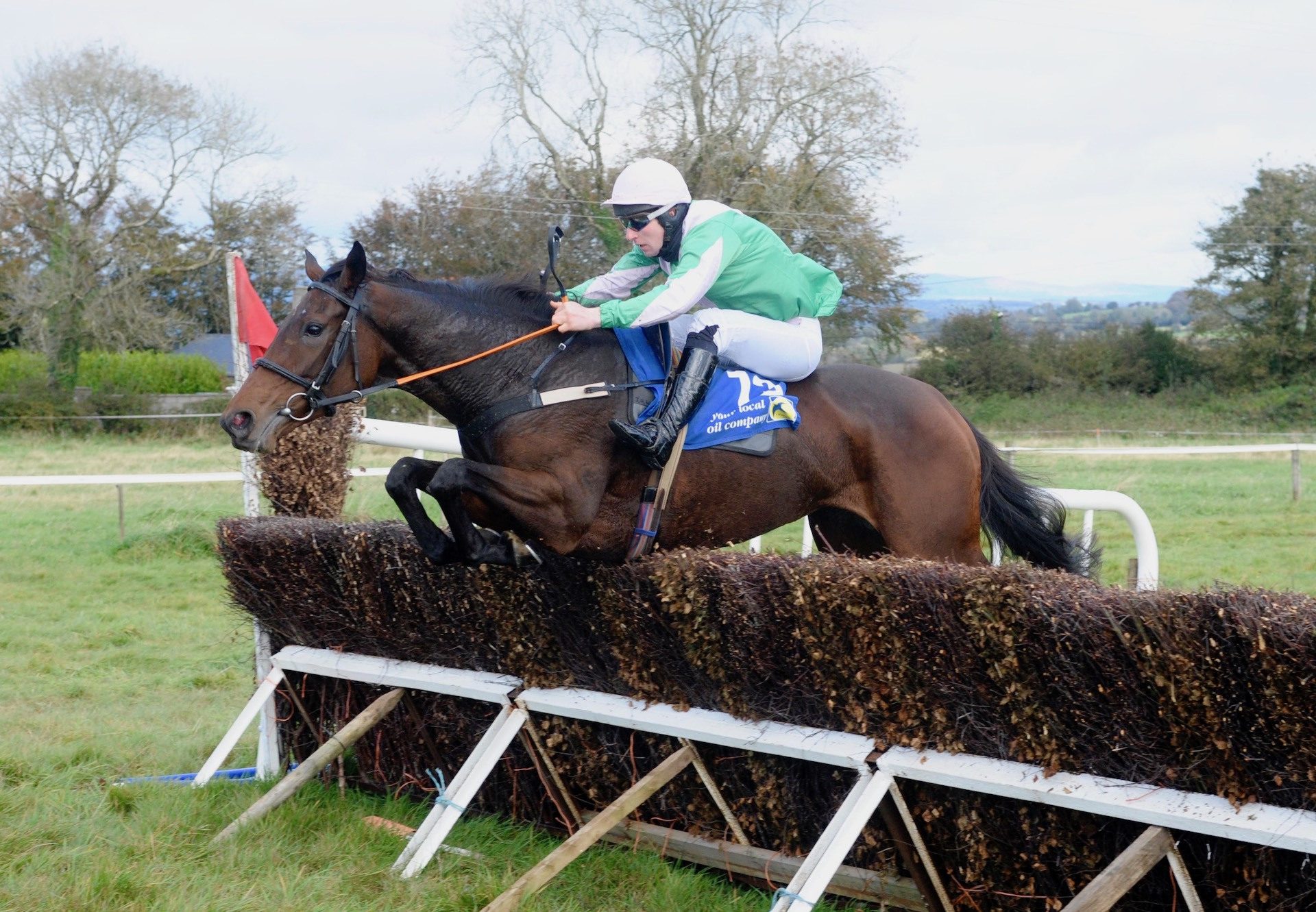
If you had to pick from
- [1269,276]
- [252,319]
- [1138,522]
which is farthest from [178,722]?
[1269,276]

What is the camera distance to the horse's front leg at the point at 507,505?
3.59m

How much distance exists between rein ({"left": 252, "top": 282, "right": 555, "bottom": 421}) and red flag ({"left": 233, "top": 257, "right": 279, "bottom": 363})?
0.83 m

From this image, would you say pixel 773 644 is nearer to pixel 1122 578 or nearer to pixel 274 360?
pixel 274 360

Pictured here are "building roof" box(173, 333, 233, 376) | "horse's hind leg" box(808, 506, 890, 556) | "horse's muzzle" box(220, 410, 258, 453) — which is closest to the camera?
"horse's muzzle" box(220, 410, 258, 453)

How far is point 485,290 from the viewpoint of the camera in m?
4.12

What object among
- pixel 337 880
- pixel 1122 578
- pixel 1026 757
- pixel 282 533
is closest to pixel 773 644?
pixel 1026 757

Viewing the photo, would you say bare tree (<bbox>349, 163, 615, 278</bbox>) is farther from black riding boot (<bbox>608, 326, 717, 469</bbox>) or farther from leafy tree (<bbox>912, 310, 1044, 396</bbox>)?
black riding boot (<bbox>608, 326, 717, 469</bbox>)

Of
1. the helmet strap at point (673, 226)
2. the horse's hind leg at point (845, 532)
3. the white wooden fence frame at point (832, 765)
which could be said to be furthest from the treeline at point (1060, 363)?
the white wooden fence frame at point (832, 765)

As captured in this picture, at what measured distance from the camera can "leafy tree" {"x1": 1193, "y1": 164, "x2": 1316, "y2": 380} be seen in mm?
26969

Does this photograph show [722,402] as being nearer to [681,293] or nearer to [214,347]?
[681,293]

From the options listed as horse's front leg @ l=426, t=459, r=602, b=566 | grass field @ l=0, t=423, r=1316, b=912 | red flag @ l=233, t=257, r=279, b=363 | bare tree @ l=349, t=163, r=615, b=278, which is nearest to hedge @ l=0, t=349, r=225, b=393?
bare tree @ l=349, t=163, r=615, b=278

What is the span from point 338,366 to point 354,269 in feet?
1.06

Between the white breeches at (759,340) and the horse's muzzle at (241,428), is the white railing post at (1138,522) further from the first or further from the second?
the horse's muzzle at (241,428)

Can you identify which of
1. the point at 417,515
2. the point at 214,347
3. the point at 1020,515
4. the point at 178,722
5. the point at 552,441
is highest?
the point at 552,441
